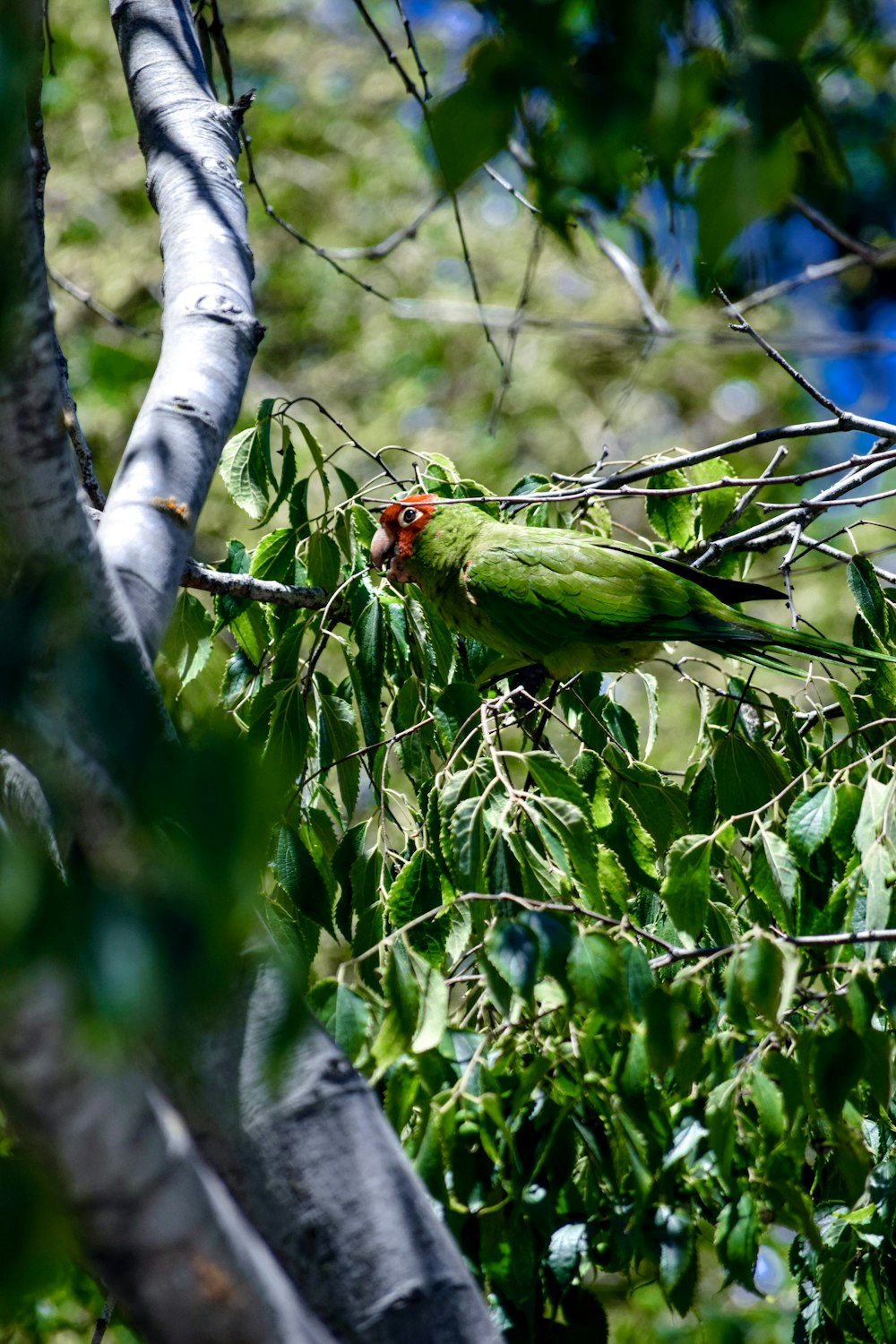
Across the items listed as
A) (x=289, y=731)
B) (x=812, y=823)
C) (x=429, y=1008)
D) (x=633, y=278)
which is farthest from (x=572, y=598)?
(x=429, y=1008)

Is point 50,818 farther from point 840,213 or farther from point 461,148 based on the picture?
point 840,213

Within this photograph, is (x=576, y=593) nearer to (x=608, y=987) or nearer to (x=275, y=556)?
(x=275, y=556)

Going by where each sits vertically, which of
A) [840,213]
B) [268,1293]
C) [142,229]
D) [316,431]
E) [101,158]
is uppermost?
[101,158]

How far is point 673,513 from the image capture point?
8.34 feet

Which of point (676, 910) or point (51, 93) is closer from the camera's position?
point (676, 910)

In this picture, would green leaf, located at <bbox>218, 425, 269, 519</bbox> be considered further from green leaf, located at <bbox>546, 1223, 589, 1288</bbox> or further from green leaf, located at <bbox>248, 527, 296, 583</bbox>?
green leaf, located at <bbox>546, 1223, 589, 1288</bbox>

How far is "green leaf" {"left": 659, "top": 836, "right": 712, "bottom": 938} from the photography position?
4.98 ft

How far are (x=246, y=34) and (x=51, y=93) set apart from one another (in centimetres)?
193

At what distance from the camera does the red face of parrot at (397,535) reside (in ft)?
9.54

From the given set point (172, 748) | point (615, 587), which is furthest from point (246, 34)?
point (172, 748)

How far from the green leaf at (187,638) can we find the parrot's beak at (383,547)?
2.13ft

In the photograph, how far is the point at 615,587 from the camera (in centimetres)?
267

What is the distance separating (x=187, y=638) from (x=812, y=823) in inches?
53.9

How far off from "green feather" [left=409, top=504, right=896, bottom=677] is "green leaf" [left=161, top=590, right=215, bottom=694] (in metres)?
0.77
